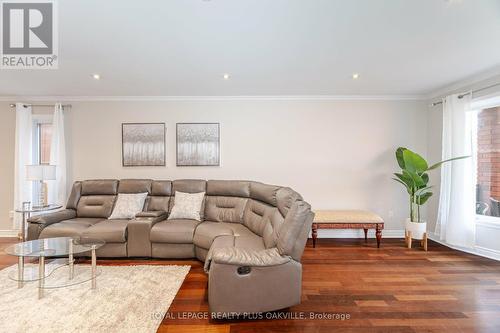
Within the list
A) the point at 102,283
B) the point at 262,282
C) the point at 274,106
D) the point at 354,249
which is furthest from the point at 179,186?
the point at 354,249

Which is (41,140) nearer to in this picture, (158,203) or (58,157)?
(58,157)

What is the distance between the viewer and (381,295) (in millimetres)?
2539

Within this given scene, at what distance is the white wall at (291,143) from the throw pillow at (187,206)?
2.12 feet

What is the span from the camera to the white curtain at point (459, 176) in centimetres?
364

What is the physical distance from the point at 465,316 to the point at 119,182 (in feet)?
15.5

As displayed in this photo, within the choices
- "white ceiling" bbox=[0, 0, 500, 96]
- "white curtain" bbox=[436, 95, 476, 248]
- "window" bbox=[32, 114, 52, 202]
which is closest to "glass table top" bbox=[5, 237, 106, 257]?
"white ceiling" bbox=[0, 0, 500, 96]

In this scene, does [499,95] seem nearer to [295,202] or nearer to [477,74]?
[477,74]

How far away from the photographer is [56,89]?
13.5 ft

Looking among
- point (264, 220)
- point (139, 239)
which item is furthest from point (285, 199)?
point (139, 239)

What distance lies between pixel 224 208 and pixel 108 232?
5.42 ft

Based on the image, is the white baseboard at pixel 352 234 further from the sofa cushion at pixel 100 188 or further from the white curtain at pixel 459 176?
the sofa cushion at pixel 100 188

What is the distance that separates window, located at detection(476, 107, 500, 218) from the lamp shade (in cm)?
665

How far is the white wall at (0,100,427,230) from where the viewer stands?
4.51 metres

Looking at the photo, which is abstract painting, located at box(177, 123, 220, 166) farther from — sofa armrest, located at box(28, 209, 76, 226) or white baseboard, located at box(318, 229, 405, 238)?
white baseboard, located at box(318, 229, 405, 238)
